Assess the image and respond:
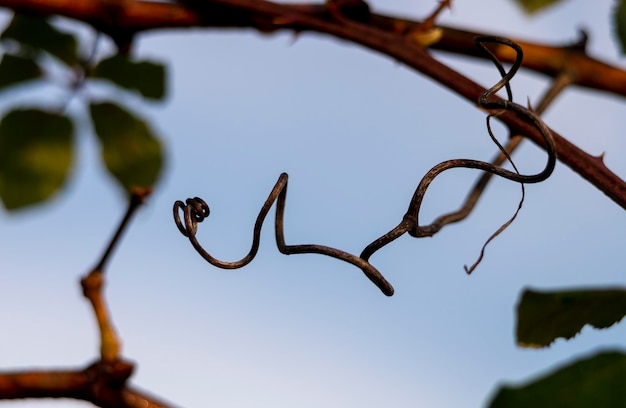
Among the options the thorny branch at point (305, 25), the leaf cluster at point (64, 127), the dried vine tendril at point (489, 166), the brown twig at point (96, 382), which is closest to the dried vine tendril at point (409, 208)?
the dried vine tendril at point (489, 166)

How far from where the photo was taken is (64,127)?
1.02 meters

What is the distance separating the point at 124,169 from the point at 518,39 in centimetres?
45

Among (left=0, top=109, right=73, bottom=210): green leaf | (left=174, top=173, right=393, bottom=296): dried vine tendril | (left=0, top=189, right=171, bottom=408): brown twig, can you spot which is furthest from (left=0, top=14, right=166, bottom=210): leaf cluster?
(left=0, top=189, right=171, bottom=408): brown twig

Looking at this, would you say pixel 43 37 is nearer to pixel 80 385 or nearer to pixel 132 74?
pixel 132 74

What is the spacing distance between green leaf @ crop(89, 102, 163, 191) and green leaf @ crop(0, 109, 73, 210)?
0.15 feet

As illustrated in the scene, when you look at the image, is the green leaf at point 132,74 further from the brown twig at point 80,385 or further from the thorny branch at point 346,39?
the brown twig at point 80,385

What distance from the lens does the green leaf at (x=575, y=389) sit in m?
0.42

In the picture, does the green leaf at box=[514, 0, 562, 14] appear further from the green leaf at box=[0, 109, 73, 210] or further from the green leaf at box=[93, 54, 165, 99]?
the green leaf at box=[0, 109, 73, 210]

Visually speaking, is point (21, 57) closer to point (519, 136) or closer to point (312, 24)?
point (312, 24)

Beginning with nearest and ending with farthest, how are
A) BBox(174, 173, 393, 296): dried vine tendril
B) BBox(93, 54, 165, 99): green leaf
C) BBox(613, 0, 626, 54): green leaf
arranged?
BBox(174, 173, 393, 296): dried vine tendril
BBox(613, 0, 626, 54): green leaf
BBox(93, 54, 165, 99): green leaf

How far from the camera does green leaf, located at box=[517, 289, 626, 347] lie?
22.3 inches

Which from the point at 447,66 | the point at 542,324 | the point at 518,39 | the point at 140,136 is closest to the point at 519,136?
the point at 447,66

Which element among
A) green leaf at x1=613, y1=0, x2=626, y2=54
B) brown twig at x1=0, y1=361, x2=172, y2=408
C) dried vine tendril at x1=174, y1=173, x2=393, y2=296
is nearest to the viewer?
brown twig at x1=0, y1=361, x2=172, y2=408

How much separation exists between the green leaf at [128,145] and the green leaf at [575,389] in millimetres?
625
